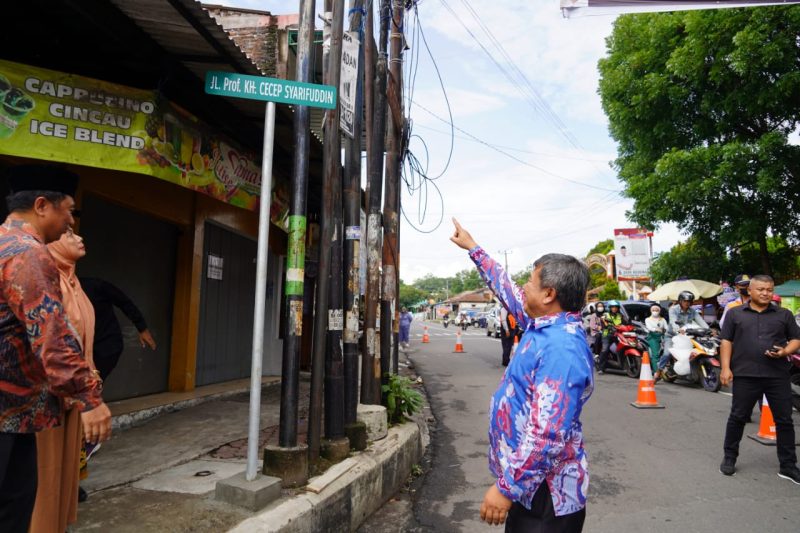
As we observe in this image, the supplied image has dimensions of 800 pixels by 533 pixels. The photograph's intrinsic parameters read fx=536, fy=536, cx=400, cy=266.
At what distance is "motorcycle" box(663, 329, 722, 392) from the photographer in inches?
364

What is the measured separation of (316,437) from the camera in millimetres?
3979

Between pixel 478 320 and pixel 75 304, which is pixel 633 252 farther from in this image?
pixel 478 320

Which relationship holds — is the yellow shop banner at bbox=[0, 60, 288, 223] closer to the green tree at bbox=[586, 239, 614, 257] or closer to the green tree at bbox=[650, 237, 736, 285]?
the green tree at bbox=[650, 237, 736, 285]

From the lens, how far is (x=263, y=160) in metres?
3.39

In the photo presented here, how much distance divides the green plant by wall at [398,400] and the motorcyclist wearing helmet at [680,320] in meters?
6.45

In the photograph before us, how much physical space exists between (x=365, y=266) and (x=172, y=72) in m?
2.47

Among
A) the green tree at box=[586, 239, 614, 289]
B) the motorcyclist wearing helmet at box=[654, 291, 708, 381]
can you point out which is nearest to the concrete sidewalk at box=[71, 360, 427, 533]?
the motorcyclist wearing helmet at box=[654, 291, 708, 381]

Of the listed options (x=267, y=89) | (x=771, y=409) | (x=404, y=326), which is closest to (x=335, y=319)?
(x=267, y=89)

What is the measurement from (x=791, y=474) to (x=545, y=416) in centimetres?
414

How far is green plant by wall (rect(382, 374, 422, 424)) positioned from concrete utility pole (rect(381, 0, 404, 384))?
0.19 metres

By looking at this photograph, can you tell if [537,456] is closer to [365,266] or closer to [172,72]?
[365,266]

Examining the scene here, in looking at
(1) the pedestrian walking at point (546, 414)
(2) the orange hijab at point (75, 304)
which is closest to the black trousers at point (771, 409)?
(1) the pedestrian walking at point (546, 414)

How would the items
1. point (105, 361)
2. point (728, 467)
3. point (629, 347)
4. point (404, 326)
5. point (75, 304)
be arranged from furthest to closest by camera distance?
point (404, 326), point (629, 347), point (728, 467), point (105, 361), point (75, 304)

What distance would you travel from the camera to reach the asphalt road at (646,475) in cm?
394
